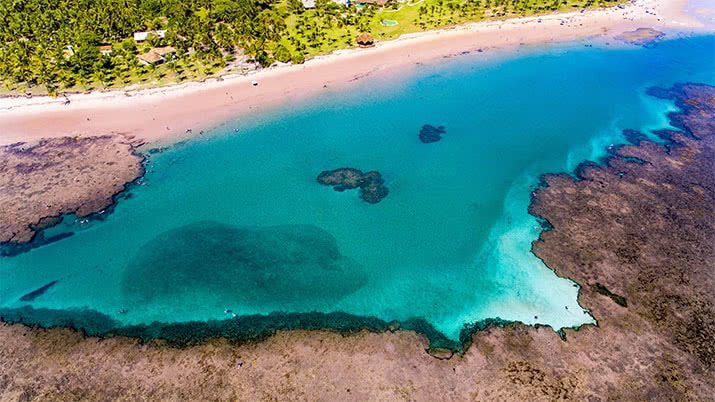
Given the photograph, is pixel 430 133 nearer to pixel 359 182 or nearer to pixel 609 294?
pixel 359 182

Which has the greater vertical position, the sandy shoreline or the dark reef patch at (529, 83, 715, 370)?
the sandy shoreline

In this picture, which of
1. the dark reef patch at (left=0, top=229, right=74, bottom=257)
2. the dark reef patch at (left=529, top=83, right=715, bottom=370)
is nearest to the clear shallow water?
the dark reef patch at (left=0, top=229, right=74, bottom=257)

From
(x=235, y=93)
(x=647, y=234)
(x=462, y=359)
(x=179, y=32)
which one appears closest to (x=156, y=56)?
(x=179, y=32)

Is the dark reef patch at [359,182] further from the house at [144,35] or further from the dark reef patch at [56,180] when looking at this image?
the house at [144,35]

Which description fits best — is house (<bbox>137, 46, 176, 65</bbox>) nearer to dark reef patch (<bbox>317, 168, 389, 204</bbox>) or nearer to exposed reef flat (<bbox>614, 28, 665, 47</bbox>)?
dark reef patch (<bbox>317, 168, 389, 204</bbox>)

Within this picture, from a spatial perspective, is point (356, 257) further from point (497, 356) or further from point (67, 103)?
point (67, 103)

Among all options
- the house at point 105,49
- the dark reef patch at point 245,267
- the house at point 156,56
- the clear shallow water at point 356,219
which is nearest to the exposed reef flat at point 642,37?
the clear shallow water at point 356,219
